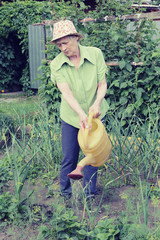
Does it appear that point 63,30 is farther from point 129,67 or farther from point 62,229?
point 129,67

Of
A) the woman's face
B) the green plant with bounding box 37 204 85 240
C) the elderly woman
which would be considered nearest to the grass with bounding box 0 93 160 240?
the green plant with bounding box 37 204 85 240

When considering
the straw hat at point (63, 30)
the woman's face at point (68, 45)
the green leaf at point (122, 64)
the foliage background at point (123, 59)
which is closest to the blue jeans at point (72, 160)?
the woman's face at point (68, 45)

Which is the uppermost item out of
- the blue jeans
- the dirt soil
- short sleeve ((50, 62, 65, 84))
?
short sleeve ((50, 62, 65, 84))

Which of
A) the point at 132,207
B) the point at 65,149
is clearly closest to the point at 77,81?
the point at 65,149

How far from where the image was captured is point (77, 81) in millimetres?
2490

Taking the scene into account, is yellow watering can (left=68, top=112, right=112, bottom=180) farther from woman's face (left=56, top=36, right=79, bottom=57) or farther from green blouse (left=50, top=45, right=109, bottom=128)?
woman's face (left=56, top=36, right=79, bottom=57)

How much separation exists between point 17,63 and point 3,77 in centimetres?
53

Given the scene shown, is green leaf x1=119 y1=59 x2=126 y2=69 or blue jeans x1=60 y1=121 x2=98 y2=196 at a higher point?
green leaf x1=119 y1=59 x2=126 y2=69

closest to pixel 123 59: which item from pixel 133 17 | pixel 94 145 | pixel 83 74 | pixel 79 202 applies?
pixel 133 17

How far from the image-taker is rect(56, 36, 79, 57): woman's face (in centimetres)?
239

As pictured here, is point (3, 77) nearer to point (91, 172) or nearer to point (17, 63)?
point (17, 63)

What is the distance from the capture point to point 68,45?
241 cm

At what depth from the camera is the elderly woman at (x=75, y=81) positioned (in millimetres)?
2393

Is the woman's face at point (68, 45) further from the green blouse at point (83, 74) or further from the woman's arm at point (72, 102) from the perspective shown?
the woman's arm at point (72, 102)
